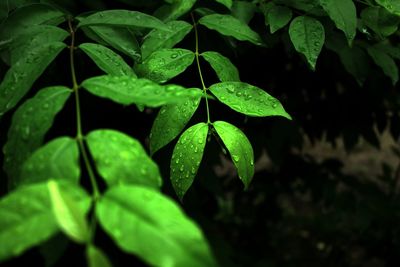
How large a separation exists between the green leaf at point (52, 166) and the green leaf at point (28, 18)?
0.64 metres

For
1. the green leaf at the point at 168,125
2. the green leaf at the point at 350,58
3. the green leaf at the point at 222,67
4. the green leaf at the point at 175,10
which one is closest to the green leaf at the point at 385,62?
the green leaf at the point at 350,58

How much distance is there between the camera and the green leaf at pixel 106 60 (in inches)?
48.4

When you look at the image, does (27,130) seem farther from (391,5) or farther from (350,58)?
(350,58)

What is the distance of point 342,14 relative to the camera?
1417mm

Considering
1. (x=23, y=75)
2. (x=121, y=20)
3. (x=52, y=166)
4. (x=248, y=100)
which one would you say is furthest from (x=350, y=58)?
(x=52, y=166)

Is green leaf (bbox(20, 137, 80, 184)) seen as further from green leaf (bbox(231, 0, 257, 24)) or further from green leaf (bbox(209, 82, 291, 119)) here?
green leaf (bbox(231, 0, 257, 24))

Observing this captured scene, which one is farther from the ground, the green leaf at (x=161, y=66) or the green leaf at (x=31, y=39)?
the green leaf at (x=31, y=39)

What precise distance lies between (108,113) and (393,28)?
1.27 metres

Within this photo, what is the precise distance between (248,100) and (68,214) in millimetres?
737

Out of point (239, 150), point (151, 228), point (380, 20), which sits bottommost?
point (239, 150)

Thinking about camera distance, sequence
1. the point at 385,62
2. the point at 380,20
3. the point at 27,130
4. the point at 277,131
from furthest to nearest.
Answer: the point at 277,131 < the point at 385,62 < the point at 380,20 < the point at 27,130

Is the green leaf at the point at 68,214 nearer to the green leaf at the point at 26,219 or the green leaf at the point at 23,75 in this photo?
the green leaf at the point at 26,219

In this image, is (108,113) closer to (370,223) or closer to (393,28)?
(393,28)

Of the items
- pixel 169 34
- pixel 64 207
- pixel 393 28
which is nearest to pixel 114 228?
pixel 64 207
